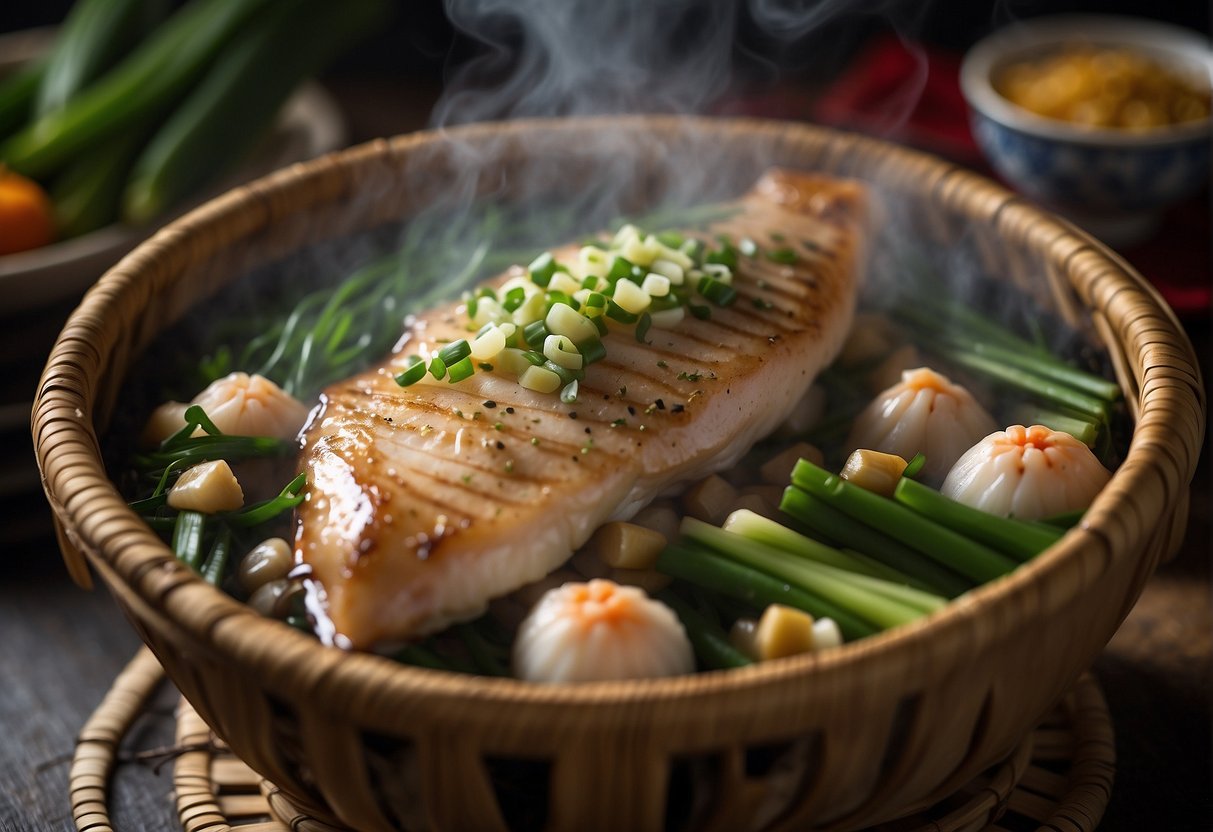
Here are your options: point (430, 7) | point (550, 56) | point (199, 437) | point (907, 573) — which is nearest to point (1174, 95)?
point (550, 56)

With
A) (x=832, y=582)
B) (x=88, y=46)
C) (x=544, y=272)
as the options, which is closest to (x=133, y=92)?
(x=88, y=46)

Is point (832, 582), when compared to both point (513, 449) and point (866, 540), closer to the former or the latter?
point (866, 540)

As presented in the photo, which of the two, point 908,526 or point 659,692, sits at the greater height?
point 659,692

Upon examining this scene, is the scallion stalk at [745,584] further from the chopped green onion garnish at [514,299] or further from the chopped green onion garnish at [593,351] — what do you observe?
the chopped green onion garnish at [514,299]

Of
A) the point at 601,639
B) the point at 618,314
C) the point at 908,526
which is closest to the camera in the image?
the point at 601,639

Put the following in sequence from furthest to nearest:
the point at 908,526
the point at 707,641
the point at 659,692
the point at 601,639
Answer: the point at 908,526
the point at 707,641
the point at 601,639
the point at 659,692

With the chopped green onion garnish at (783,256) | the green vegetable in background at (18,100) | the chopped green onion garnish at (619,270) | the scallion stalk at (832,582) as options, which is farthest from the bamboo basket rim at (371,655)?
the green vegetable in background at (18,100)

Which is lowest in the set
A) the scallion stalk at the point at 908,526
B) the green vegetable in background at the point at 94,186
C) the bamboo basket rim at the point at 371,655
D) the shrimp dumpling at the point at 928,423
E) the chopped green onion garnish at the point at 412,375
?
the green vegetable in background at the point at 94,186
